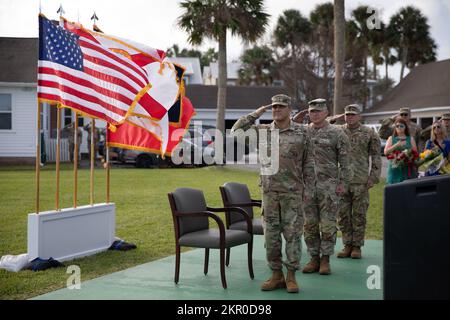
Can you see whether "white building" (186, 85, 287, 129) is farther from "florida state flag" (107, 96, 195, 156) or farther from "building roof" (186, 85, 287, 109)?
"florida state flag" (107, 96, 195, 156)

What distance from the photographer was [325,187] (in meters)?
6.54

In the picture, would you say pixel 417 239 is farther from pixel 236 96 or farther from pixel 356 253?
pixel 236 96

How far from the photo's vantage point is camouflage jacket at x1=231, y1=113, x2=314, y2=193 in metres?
5.60

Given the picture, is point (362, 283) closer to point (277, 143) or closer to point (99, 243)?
point (277, 143)

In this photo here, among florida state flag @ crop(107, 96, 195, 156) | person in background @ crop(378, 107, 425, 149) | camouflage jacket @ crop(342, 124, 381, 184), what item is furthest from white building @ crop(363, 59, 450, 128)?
florida state flag @ crop(107, 96, 195, 156)

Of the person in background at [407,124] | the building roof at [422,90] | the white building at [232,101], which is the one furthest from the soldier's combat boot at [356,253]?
the white building at [232,101]

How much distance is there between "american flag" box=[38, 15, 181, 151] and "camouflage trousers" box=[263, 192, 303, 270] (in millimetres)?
2599

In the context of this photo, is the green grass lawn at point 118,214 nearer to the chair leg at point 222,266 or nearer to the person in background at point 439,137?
the chair leg at point 222,266

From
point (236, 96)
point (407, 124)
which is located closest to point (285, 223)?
point (407, 124)

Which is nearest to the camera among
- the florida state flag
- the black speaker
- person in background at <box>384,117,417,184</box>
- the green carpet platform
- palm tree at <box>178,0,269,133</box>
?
the black speaker

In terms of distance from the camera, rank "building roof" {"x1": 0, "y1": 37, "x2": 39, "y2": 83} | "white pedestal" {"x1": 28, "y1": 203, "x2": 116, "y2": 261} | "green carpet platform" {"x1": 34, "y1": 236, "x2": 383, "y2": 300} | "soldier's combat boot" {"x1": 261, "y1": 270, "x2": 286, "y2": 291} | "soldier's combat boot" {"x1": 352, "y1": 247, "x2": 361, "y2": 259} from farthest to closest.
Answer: "building roof" {"x1": 0, "y1": 37, "x2": 39, "y2": 83} → "soldier's combat boot" {"x1": 352, "y1": 247, "x2": 361, "y2": 259} → "white pedestal" {"x1": 28, "y1": 203, "x2": 116, "y2": 261} → "soldier's combat boot" {"x1": 261, "y1": 270, "x2": 286, "y2": 291} → "green carpet platform" {"x1": 34, "y1": 236, "x2": 383, "y2": 300}

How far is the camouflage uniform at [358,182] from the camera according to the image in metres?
Answer: 7.41

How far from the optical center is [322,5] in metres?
41.9

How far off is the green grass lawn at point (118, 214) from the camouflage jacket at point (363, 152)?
6.46ft
